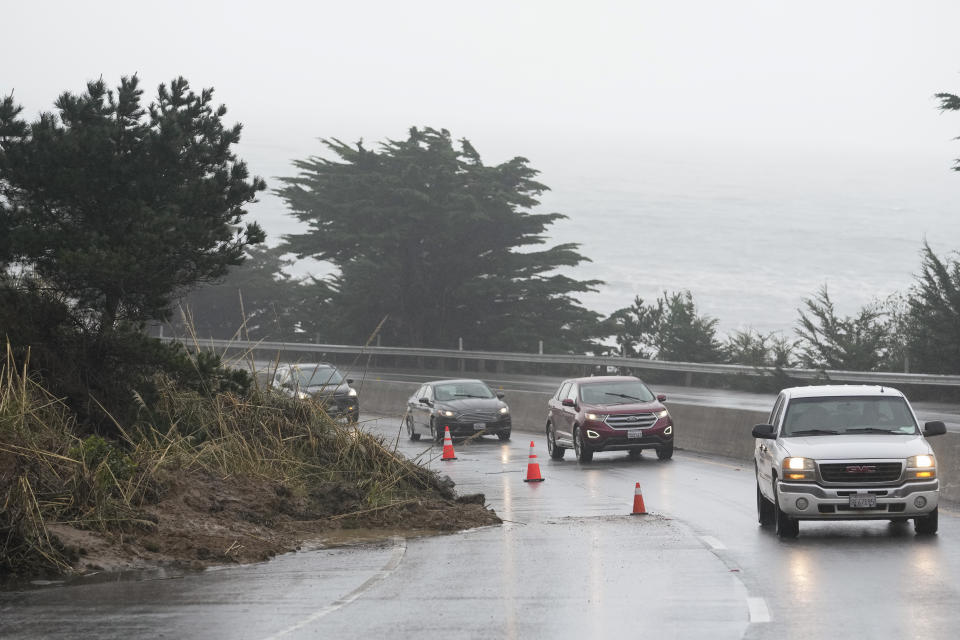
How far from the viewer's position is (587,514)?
1791 centimetres

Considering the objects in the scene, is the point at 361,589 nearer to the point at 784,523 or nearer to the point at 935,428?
the point at 784,523

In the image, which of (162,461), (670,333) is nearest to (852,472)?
(162,461)

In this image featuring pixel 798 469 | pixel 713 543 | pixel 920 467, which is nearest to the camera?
pixel 920 467

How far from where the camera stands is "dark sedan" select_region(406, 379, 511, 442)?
3259 centimetres

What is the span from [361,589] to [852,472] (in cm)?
556

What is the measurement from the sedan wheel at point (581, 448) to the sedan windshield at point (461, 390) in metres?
7.27

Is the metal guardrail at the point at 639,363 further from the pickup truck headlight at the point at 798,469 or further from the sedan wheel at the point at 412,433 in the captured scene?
the pickup truck headlight at the point at 798,469

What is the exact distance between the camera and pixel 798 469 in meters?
14.5

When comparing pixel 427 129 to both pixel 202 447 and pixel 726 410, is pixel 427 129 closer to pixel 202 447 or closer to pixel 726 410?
pixel 726 410

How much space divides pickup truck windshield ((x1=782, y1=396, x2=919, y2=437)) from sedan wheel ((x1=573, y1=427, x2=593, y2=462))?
414 inches

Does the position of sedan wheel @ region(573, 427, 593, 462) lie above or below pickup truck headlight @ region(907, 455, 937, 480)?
below

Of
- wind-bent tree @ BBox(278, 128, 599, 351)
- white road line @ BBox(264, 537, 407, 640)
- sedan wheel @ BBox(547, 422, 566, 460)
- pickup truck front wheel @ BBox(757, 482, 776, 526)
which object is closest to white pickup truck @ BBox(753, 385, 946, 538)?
pickup truck front wheel @ BBox(757, 482, 776, 526)

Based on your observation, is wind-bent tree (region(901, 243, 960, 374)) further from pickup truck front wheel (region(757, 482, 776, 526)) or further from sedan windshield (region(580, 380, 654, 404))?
pickup truck front wheel (region(757, 482, 776, 526))

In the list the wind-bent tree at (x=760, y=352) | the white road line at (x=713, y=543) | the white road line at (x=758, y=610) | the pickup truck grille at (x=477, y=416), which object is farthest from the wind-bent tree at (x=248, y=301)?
the white road line at (x=758, y=610)
